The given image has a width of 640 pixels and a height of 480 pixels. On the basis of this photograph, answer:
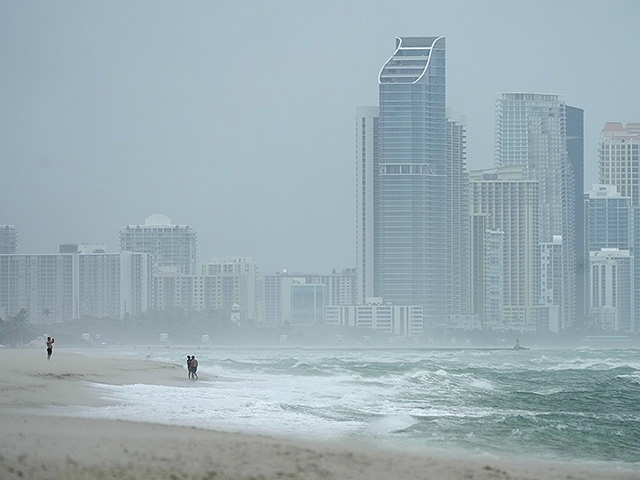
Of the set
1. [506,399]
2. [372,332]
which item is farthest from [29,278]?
[506,399]

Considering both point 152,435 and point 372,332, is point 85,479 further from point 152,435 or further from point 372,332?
point 372,332

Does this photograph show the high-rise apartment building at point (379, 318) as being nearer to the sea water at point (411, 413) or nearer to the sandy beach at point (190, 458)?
the sea water at point (411, 413)

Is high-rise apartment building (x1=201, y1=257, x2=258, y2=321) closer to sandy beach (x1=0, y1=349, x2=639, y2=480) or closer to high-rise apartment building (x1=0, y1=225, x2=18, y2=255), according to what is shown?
high-rise apartment building (x1=0, y1=225, x2=18, y2=255)

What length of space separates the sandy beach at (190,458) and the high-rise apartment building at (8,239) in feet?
507

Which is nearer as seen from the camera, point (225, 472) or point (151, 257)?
point (225, 472)

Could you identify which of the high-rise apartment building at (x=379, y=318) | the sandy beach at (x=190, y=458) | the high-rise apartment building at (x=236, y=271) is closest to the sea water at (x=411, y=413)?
the sandy beach at (x=190, y=458)

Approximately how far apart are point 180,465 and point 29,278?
159 metres

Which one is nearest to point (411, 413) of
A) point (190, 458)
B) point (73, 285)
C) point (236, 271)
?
point (190, 458)

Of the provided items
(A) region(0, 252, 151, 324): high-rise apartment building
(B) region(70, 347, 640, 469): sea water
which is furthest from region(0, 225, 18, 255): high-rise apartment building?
(B) region(70, 347, 640, 469): sea water

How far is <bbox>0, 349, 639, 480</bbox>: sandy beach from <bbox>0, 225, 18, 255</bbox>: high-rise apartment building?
6085 inches

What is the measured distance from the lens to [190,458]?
16.5m

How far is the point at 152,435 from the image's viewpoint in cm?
1911

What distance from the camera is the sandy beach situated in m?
15.0

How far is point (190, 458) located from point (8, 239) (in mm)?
163998
